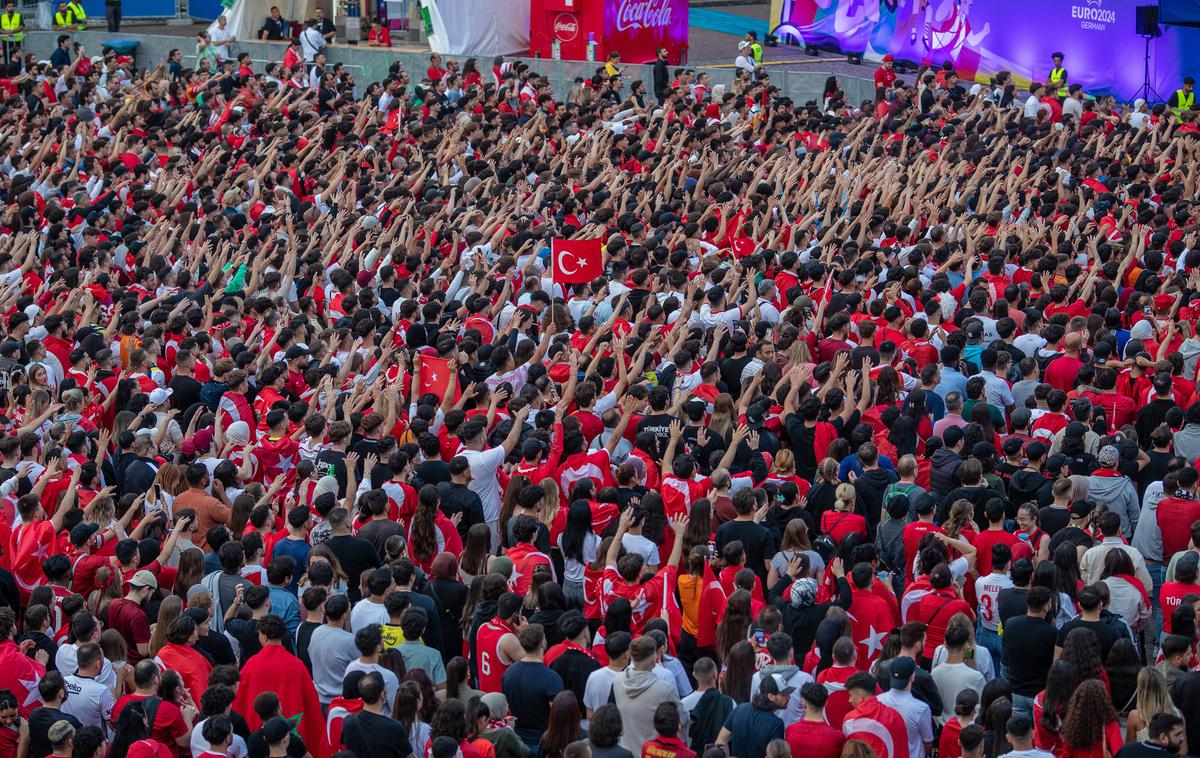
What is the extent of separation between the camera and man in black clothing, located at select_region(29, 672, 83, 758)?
23.2ft

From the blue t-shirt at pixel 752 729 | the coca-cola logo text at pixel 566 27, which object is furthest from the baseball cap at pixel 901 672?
the coca-cola logo text at pixel 566 27

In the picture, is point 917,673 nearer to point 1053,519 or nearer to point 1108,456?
point 1053,519

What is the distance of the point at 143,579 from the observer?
8102 millimetres

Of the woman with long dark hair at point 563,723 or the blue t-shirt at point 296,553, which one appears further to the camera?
the blue t-shirt at point 296,553

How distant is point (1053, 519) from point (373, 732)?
4.42 metres

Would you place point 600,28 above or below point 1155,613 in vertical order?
above

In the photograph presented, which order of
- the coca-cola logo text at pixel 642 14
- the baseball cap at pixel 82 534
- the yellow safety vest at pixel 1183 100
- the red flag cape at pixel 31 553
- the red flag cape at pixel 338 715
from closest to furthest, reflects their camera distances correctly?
the red flag cape at pixel 338 715 < the baseball cap at pixel 82 534 < the red flag cape at pixel 31 553 < the yellow safety vest at pixel 1183 100 < the coca-cola logo text at pixel 642 14

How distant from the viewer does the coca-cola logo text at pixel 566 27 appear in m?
30.6

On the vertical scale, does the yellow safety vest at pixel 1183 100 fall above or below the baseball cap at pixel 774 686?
above

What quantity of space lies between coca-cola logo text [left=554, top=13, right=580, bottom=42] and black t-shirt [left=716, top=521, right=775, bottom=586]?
23209 mm

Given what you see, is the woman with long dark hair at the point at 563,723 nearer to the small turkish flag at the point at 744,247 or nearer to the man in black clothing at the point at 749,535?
the man in black clothing at the point at 749,535

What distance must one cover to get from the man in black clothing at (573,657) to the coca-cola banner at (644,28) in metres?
24.1

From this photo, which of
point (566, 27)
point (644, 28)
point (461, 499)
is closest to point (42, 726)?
point (461, 499)

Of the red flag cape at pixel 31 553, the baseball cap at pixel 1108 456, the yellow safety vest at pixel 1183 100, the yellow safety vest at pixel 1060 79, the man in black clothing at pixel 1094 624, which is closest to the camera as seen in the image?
the man in black clothing at pixel 1094 624
